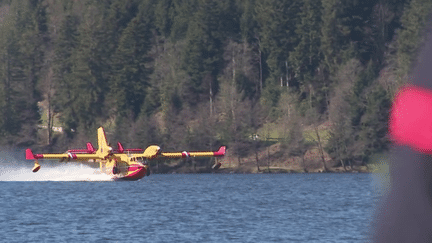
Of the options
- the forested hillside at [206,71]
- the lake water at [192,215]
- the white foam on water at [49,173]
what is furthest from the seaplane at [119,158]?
the forested hillside at [206,71]

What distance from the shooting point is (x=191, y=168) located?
129 meters

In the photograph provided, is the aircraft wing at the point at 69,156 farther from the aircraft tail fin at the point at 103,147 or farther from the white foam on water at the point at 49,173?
the white foam on water at the point at 49,173

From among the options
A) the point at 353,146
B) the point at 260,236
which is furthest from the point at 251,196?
the point at 353,146

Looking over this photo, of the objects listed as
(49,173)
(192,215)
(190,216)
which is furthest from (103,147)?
(49,173)

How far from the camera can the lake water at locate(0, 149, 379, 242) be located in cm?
3891

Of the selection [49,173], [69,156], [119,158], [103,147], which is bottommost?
[49,173]

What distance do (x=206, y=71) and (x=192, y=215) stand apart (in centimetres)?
9785

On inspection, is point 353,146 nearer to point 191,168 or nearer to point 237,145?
point 237,145

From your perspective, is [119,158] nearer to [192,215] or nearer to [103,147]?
[103,147]

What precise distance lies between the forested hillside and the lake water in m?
43.3

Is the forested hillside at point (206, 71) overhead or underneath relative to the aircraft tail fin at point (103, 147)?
overhead

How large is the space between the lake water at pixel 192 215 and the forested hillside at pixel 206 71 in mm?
43349

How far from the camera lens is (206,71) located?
147625 millimetres

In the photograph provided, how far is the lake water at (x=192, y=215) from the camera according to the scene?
128 feet
